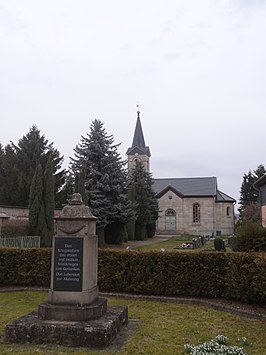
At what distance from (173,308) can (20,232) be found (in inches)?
675

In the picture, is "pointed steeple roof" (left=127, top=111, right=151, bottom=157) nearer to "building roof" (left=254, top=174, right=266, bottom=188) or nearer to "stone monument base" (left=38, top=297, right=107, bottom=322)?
"building roof" (left=254, top=174, right=266, bottom=188)

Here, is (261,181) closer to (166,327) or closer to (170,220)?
(166,327)

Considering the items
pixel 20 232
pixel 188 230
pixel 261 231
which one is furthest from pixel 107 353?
pixel 188 230

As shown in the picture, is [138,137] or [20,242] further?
[138,137]

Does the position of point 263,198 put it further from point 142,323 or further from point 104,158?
point 142,323

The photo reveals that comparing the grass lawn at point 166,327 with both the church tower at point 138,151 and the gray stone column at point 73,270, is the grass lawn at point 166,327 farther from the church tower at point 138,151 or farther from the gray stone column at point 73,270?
the church tower at point 138,151

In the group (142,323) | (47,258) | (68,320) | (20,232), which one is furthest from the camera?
(20,232)

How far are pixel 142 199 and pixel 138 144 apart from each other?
24680 mm

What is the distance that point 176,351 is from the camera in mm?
5887

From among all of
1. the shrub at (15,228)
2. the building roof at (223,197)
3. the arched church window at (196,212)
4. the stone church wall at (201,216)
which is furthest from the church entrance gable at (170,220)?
the shrub at (15,228)

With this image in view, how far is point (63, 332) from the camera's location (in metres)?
6.26

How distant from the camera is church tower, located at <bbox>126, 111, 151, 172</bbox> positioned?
61969 mm

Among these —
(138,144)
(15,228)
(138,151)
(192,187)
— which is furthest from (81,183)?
(138,144)

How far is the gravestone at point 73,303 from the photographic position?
6254 mm
